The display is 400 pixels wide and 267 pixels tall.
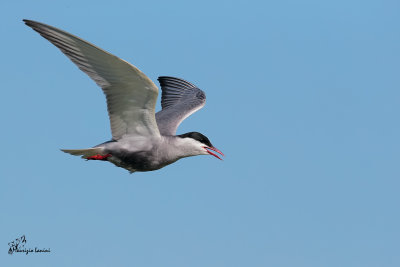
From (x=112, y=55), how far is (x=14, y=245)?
4.84 m

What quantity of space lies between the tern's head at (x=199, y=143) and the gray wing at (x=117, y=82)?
0.79 meters

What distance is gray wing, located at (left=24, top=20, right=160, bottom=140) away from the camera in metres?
8.59

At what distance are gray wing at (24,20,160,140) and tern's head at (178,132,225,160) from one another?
31.3 inches

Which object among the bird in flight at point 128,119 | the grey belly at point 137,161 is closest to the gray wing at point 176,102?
the bird in flight at point 128,119

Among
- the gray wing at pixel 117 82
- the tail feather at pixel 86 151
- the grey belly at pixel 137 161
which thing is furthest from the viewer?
the grey belly at pixel 137 161

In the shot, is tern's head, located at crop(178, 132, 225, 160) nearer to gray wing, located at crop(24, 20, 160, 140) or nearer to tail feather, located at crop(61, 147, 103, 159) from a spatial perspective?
gray wing, located at crop(24, 20, 160, 140)

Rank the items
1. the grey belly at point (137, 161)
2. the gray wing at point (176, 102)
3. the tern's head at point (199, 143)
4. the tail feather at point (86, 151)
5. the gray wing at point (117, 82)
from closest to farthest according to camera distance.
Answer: the gray wing at point (117, 82) < the tail feather at point (86, 151) < the grey belly at point (137, 161) < the tern's head at point (199, 143) < the gray wing at point (176, 102)

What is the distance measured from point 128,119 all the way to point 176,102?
162 inches

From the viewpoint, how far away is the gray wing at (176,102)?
12.3 meters

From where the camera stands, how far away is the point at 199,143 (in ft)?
36.2

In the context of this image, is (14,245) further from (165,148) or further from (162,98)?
(162,98)

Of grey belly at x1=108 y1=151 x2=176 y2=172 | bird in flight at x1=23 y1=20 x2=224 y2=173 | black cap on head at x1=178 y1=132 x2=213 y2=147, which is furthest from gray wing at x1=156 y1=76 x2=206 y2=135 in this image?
grey belly at x1=108 y1=151 x2=176 y2=172

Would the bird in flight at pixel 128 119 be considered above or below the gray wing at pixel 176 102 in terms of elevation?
below

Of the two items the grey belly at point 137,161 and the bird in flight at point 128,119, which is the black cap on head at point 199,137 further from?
the grey belly at point 137,161
